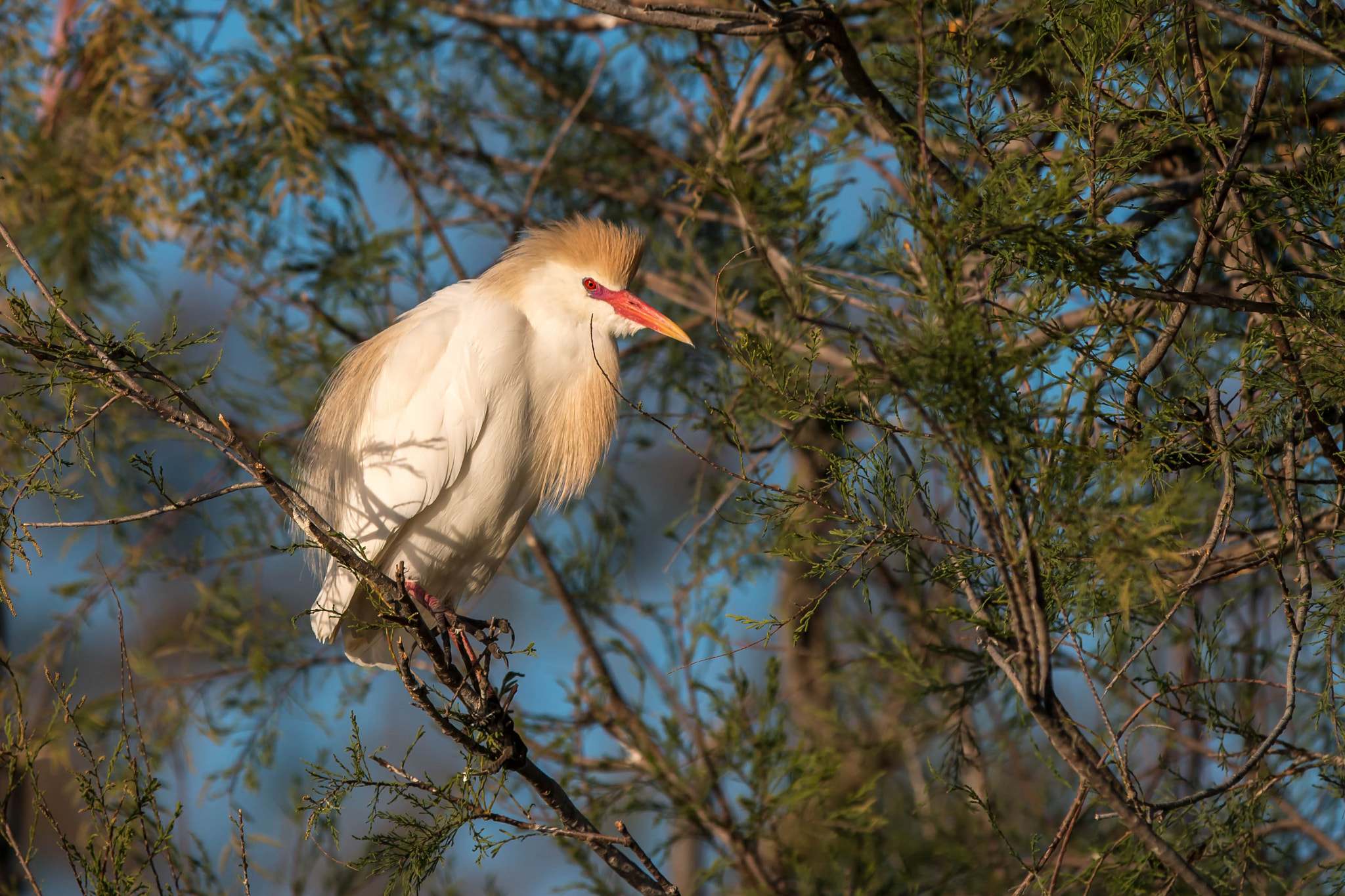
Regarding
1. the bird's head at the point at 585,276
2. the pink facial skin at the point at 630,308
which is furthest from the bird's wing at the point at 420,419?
the pink facial skin at the point at 630,308

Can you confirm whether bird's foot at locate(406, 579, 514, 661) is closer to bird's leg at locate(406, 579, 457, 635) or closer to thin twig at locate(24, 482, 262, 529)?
bird's leg at locate(406, 579, 457, 635)

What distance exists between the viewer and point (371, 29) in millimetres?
4098

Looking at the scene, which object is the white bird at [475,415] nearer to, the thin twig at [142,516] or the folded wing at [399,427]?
the folded wing at [399,427]

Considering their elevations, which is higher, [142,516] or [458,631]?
[458,631]

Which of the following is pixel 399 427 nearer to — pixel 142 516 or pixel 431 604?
pixel 431 604

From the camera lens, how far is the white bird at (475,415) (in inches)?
105

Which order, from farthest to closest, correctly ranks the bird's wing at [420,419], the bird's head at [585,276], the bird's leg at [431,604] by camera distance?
the bird's head at [585,276], the bird's wing at [420,419], the bird's leg at [431,604]

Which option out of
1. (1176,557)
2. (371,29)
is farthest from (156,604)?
(1176,557)

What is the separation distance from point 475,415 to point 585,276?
52 cm

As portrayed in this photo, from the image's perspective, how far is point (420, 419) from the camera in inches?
106

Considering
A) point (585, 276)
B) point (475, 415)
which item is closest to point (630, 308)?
point (585, 276)

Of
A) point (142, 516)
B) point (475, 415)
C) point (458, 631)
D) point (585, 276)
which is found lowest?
point (142, 516)

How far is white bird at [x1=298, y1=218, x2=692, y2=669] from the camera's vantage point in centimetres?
267

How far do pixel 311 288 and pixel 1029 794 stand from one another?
3.82 meters
